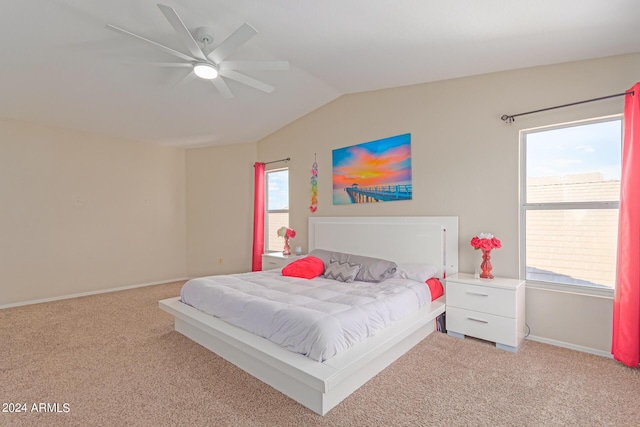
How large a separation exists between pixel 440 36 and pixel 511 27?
516mm

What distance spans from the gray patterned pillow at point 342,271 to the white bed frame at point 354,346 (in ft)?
2.16

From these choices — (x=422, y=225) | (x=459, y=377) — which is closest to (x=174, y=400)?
(x=459, y=377)

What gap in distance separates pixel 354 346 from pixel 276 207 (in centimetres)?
378

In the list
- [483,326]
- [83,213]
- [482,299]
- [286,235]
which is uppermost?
[83,213]

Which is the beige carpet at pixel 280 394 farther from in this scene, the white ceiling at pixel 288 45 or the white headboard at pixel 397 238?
the white ceiling at pixel 288 45

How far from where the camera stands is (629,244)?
7.86 feet

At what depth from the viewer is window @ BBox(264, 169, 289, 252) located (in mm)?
5465

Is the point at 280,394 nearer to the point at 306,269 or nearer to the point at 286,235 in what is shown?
the point at 306,269

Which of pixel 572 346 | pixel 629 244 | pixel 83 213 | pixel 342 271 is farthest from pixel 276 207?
pixel 629 244

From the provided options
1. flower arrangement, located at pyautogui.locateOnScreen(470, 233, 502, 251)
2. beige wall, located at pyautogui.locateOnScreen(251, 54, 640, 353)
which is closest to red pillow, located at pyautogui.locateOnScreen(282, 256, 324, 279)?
beige wall, located at pyautogui.locateOnScreen(251, 54, 640, 353)

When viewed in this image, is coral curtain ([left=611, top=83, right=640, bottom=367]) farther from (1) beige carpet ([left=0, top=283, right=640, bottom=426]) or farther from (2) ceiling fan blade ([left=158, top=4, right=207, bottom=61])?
(2) ceiling fan blade ([left=158, top=4, right=207, bottom=61])

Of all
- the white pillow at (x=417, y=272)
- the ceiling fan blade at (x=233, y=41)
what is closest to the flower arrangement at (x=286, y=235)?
the white pillow at (x=417, y=272)

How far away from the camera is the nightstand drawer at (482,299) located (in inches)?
109

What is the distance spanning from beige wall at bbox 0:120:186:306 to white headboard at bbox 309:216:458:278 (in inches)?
123
